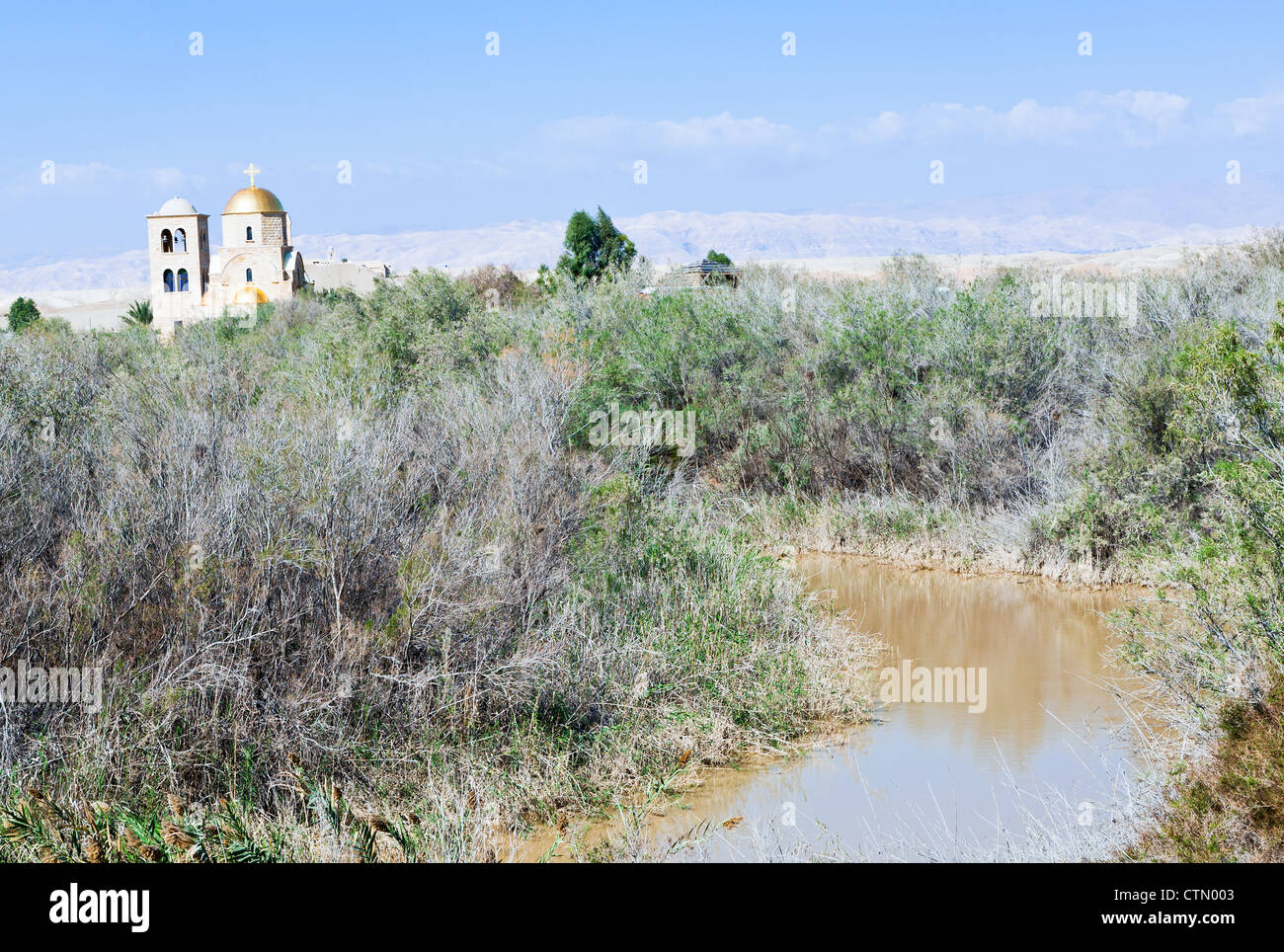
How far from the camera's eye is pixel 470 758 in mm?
7543

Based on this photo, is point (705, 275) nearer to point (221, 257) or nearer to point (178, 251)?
point (221, 257)

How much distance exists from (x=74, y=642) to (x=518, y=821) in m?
2.94

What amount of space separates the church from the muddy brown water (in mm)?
50317

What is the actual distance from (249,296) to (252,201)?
10624 millimetres

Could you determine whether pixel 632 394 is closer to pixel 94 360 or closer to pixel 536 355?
pixel 536 355

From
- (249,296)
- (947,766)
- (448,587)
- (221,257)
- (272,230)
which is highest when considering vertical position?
(272,230)

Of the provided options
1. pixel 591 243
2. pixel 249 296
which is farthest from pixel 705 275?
pixel 249 296

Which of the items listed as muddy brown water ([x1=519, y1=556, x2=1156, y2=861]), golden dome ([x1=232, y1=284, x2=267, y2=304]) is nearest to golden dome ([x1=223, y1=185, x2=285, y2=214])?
golden dome ([x1=232, y1=284, x2=267, y2=304])

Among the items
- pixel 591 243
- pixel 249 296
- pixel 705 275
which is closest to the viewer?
pixel 705 275

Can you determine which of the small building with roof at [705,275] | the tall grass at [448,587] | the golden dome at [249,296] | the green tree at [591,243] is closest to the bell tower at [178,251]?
the golden dome at [249,296]

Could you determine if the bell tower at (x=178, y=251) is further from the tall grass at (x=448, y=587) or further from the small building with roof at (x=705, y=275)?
the tall grass at (x=448, y=587)

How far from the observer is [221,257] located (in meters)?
60.2

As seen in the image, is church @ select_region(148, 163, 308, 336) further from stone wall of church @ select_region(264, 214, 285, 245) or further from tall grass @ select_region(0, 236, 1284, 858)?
tall grass @ select_region(0, 236, 1284, 858)
